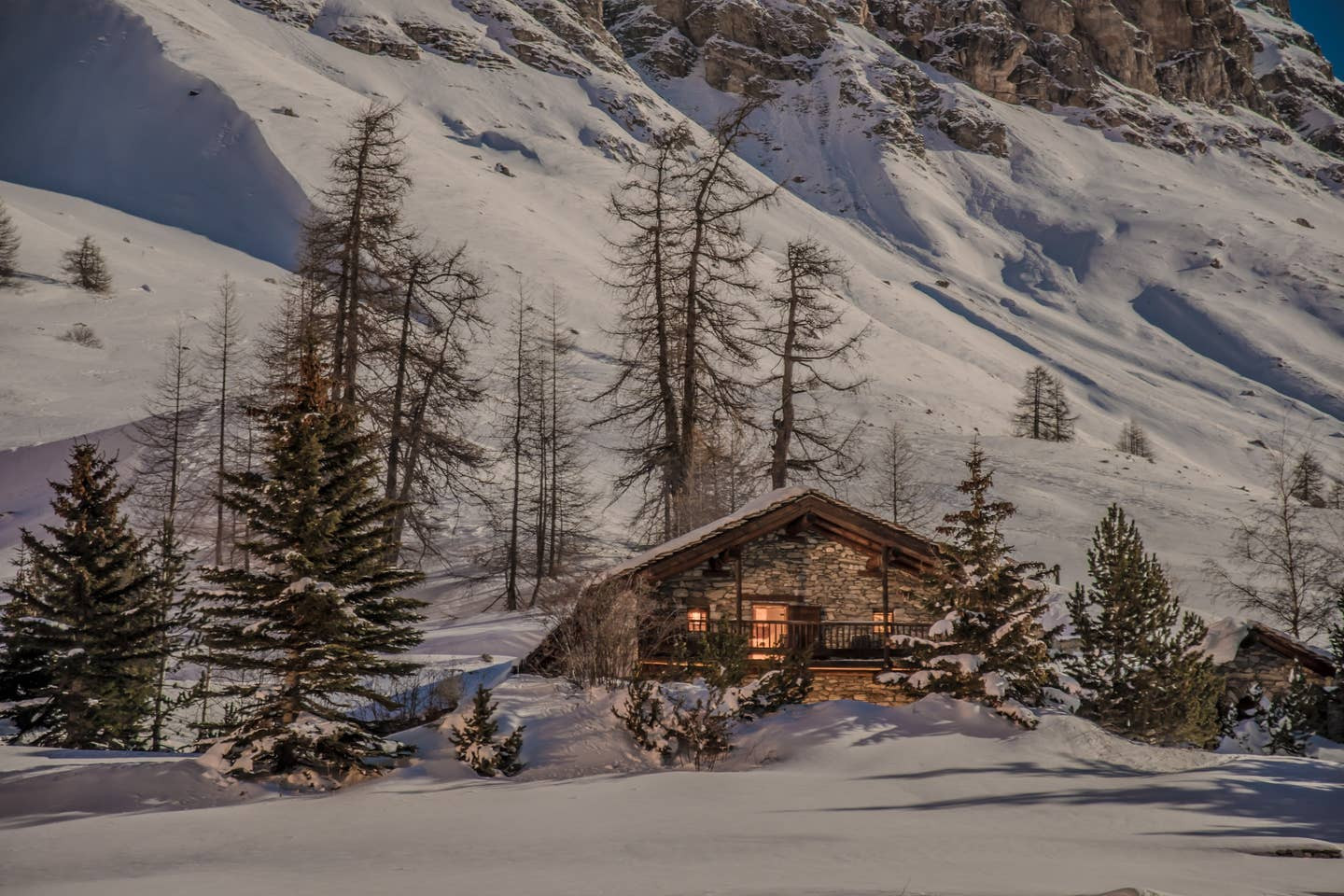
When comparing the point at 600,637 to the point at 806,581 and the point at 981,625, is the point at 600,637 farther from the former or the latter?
the point at 806,581

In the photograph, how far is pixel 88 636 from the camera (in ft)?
53.6

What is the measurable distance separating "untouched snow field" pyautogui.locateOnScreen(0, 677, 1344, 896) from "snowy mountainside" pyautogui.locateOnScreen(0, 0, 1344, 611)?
27.6 metres

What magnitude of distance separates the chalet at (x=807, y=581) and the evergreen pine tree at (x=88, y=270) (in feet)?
155

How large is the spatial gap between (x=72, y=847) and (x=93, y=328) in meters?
47.2

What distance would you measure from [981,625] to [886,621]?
4765 millimetres

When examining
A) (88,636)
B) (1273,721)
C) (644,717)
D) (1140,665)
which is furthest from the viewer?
Result: (1273,721)

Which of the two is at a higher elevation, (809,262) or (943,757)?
(809,262)

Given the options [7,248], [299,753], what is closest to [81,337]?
[7,248]

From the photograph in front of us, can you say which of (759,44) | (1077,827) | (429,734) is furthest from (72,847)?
(759,44)

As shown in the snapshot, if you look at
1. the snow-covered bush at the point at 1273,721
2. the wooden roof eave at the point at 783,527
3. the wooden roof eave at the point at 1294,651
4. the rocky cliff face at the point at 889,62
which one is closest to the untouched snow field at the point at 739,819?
the wooden roof eave at the point at 783,527

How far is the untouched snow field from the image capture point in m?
6.84

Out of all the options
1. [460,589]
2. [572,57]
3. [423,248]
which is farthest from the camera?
[572,57]

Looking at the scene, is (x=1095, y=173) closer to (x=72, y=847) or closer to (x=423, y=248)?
(x=423, y=248)

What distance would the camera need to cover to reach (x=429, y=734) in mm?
13844
